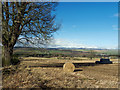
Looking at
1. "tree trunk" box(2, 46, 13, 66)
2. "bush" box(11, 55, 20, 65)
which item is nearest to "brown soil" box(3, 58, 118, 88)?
"tree trunk" box(2, 46, 13, 66)

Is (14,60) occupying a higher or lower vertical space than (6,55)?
lower

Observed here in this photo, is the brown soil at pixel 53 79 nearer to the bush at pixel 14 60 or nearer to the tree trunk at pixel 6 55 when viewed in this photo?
the tree trunk at pixel 6 55

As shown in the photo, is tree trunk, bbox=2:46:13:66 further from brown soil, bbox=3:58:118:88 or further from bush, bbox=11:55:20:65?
brown soil, bbox=3:58:118:88

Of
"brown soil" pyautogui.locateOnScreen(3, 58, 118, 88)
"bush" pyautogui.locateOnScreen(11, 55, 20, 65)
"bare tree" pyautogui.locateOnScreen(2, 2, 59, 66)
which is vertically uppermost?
"bare tree" pyautogui.locateOnScreen(2, 2, 59, 66)

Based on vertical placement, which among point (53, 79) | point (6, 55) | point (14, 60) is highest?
point (6, 55)

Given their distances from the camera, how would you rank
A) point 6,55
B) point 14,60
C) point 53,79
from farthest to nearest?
point 14,60 → point 6,55 → point 53,79

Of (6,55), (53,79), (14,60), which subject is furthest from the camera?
(14,60)

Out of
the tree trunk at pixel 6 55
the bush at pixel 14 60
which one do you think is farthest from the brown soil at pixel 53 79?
the bush at pixel 14 60

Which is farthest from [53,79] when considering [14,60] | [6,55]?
[14,60]

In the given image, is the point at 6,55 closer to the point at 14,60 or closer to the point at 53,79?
the point at 14,60

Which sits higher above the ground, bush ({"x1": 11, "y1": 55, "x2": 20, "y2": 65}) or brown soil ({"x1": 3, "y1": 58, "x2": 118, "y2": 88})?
bush ({"x1": 11, "y1": 55, "x2": 20, "y2": 65})

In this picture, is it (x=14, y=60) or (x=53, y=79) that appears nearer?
(x=53, y=79)

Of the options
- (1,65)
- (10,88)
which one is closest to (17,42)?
(1,65)

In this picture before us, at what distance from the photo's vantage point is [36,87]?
7.90 m
